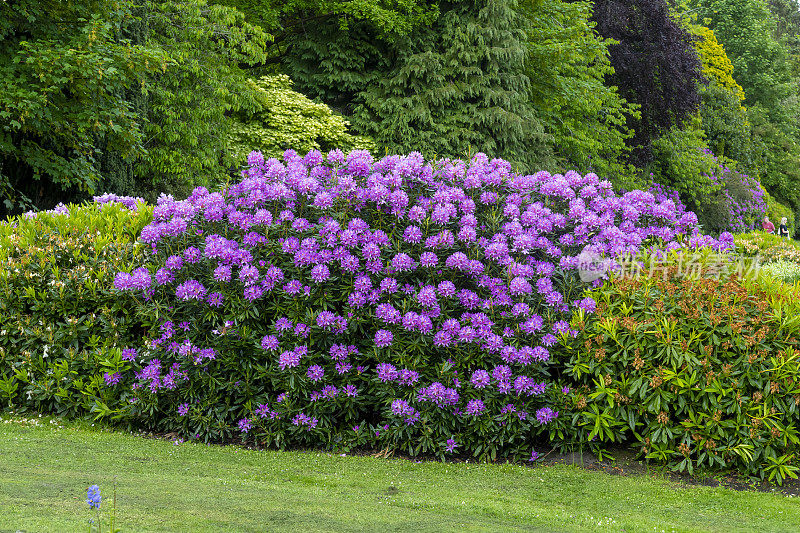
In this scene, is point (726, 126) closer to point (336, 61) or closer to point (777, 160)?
point (777, 160)

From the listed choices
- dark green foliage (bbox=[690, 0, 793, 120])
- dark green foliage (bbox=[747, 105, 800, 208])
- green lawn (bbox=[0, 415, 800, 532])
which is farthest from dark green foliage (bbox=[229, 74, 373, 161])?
dark green foliage (bbox=[690, 0, 793, 120])

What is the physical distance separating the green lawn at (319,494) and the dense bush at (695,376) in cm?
34

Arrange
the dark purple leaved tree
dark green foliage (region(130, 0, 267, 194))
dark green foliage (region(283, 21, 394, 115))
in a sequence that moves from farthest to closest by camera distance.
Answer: the dark purple leaved tree, dark green foliage (region(283, 21, 394, 115)), dark green foliage (region(130, 0, 267, 194))

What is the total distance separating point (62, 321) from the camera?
19.2 ft

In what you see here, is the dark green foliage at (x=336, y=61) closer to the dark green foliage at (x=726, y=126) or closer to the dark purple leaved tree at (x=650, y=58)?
the dark purple leaved tree at (x=650, y=58)

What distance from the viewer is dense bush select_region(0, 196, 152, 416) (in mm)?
5684

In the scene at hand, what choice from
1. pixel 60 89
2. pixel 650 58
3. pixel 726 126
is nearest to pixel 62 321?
pixel 60 89

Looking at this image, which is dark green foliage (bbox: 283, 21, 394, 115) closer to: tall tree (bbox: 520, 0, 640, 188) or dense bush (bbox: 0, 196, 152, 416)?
tall tree (bbox: 520, 0, 640, 188)

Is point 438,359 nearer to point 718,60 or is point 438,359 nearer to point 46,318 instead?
point 46,318

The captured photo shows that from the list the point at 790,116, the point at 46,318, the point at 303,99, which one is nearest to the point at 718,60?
the point at 790,116

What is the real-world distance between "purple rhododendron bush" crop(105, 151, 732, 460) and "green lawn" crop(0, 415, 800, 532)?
0.32 m

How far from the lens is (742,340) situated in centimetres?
479

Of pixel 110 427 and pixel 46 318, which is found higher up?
pixel 46 318

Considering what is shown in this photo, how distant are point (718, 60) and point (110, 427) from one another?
1156 inches
